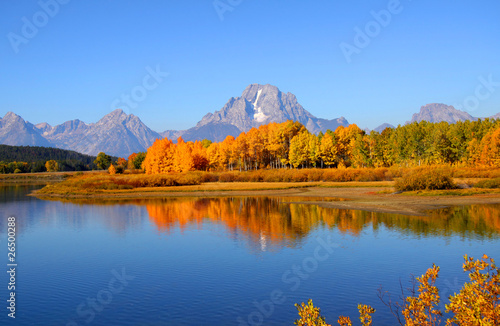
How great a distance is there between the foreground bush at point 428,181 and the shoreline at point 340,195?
2175mm

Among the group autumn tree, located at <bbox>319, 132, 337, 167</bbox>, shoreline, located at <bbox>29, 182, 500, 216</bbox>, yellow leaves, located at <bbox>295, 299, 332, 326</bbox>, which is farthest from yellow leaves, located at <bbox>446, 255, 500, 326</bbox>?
autumn tree, located at <bbox>319, 132, 337, 167</bbox>

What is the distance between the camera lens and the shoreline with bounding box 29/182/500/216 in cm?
4859

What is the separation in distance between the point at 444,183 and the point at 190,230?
38.5 meters

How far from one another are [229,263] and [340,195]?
4182 cm

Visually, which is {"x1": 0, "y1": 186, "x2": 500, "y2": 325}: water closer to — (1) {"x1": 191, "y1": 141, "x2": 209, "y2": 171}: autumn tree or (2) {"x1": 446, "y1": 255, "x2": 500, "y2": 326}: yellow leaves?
(2) {"x1": 446, "y1": 255, "x2": 500, "y2": 326}: yellow leaves

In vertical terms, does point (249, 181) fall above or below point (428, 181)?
below

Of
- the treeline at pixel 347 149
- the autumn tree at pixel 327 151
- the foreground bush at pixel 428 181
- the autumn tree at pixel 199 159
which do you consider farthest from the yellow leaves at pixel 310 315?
the autumn tree at pixel 199 159

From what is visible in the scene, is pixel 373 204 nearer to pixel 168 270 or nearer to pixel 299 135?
pixel 168 270

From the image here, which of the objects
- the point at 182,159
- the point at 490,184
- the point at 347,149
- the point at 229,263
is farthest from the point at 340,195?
the point at 182,159

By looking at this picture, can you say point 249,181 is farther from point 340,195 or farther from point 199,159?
point 199,159

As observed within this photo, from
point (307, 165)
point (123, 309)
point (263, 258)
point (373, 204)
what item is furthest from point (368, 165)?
point (123, 309)

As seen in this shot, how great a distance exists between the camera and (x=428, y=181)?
57.8 meters

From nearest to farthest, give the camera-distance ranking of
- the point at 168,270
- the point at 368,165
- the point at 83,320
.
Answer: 1. the point at 83,320
2. the point at 168,270
3. the point at 368,165

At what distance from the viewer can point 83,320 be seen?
16.7 m
